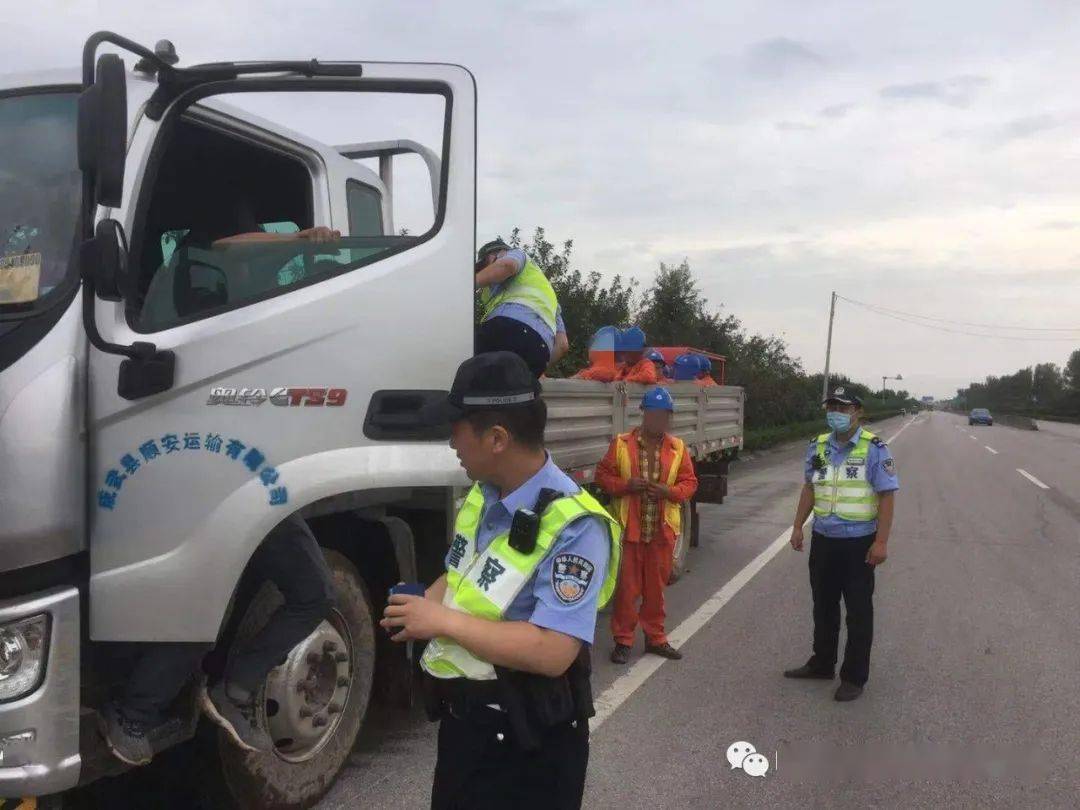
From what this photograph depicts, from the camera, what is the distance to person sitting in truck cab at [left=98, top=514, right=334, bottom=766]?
2.75 meters

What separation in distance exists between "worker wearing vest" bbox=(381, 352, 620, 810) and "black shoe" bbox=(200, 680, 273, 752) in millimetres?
1122

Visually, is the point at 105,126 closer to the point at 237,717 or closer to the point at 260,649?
Result: the point at 260,649

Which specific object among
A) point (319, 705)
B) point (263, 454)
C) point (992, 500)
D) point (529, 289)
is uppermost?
point (529, 289)

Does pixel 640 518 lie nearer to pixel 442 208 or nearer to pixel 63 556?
pixel 442 208

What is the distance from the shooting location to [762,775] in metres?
Answer: 4.07

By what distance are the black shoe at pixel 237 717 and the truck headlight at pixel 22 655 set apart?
1.96 feet

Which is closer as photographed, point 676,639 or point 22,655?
point 22,655

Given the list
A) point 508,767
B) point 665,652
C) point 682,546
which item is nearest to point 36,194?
point 508,767

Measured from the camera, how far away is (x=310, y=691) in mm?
3266

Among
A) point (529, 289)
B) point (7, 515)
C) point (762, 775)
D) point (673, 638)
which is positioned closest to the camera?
point (7, 515)

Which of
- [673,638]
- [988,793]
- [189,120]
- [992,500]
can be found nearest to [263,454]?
[189,120]

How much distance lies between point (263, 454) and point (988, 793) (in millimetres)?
3260

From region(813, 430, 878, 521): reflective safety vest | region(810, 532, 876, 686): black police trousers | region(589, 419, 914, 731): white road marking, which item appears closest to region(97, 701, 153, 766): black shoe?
region(589, 419, 914, 731): white road marking

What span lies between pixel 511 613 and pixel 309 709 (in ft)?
5.52
